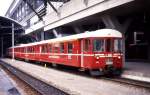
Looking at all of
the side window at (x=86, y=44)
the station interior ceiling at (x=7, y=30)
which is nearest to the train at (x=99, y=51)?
the side window at (x=86, y=44)

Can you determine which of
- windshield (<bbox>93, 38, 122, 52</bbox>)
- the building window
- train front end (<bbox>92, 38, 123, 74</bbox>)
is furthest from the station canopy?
train front end (<bbox>92, 38, 123, 74</bbox>)

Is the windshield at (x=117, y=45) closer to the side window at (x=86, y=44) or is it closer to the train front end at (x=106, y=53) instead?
the train front end at (x=106, y=53)

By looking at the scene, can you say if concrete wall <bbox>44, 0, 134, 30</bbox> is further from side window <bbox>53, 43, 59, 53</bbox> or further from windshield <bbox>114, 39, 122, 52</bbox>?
side window <bbox>53, 43, 59, 53</bbox>

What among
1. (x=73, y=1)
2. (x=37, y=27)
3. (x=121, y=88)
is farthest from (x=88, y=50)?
(x=37, y=27)

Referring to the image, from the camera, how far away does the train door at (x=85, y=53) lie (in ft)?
68.8

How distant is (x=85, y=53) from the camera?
21.5 meters

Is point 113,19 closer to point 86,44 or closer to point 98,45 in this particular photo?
point 86,44

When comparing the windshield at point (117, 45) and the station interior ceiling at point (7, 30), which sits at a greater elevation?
the station interior ceiling at point (7, 30)

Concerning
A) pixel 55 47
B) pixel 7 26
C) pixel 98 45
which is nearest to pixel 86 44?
pixel 98 45

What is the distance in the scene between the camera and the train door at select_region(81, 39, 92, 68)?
2097 cm

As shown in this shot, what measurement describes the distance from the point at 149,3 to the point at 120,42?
503cm

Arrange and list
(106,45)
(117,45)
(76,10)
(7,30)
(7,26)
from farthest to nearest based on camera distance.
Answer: (7,30) → (7,26) → (76,10) → (117,45) → (106,45)

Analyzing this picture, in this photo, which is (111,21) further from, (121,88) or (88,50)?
(121,88)

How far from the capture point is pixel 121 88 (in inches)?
647
